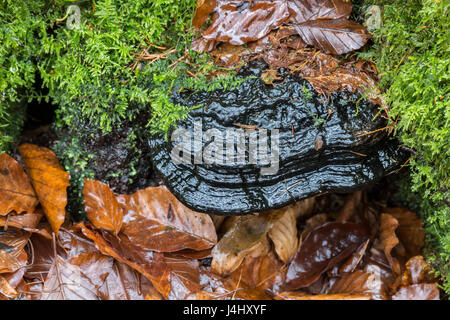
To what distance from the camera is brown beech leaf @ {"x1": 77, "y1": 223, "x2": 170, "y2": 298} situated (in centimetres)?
229

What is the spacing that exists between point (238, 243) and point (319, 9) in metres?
1.61

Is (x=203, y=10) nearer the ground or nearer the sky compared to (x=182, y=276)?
nearer the sky

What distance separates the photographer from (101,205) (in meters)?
2.39

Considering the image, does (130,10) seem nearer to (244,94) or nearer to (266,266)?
(244,94)


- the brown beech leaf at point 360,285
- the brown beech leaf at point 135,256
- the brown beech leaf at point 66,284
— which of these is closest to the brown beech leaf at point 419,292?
the brown beech leaf at point 360,285

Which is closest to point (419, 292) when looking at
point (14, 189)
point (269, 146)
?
point (269, 146)

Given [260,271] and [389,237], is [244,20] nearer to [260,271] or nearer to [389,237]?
[260,271]

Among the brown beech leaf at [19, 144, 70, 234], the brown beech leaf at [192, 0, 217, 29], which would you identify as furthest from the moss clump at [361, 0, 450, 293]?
the brown beech leaf at [19, 144, 70, 234]

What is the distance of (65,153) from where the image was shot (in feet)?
8.24

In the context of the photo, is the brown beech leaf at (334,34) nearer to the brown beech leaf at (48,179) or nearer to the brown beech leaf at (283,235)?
the brown beech leaf at (283,235)

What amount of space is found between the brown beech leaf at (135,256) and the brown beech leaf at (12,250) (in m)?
0.37

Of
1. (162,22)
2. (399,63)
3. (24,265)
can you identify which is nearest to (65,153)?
(24,265)

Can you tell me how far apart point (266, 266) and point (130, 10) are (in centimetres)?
197

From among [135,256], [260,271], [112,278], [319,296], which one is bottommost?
[319,296]
